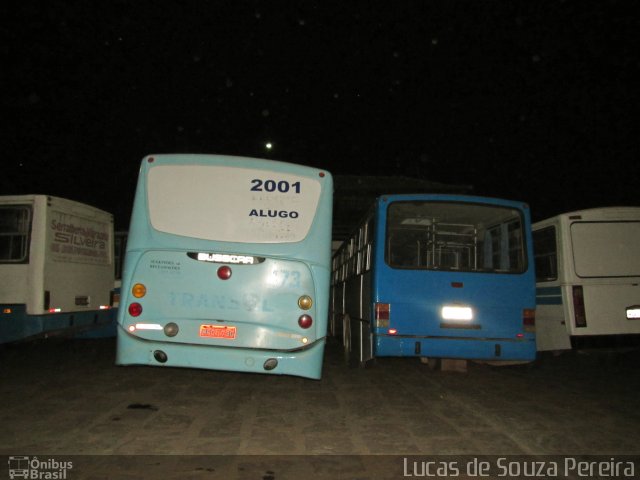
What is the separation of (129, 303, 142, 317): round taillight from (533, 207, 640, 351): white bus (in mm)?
7629

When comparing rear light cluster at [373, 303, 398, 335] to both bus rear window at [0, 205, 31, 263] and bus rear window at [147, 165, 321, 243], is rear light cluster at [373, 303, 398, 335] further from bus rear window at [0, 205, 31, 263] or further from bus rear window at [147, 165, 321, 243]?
bus rear window at [0, 205, 31, 263]

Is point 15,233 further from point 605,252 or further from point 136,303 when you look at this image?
point 605,252

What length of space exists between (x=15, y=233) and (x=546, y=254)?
34.1 feet

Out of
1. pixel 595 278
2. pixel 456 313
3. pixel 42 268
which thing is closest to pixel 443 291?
pixel 456 313

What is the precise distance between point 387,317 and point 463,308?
4.07 ft

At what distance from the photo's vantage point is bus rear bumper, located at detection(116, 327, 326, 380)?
7734 mm

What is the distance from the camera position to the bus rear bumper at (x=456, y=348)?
9.43 meters

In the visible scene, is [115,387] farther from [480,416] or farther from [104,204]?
[104,204]

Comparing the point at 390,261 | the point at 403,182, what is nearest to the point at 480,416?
the point at 390,261

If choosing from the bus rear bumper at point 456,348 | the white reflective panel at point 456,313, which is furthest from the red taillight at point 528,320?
the white reflective panel at point 456,313

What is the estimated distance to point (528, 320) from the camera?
31.8 ft

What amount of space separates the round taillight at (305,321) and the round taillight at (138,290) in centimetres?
206

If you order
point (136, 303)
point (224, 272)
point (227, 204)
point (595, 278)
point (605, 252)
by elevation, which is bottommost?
point (136, 303)

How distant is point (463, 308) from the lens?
9648 millimetres
